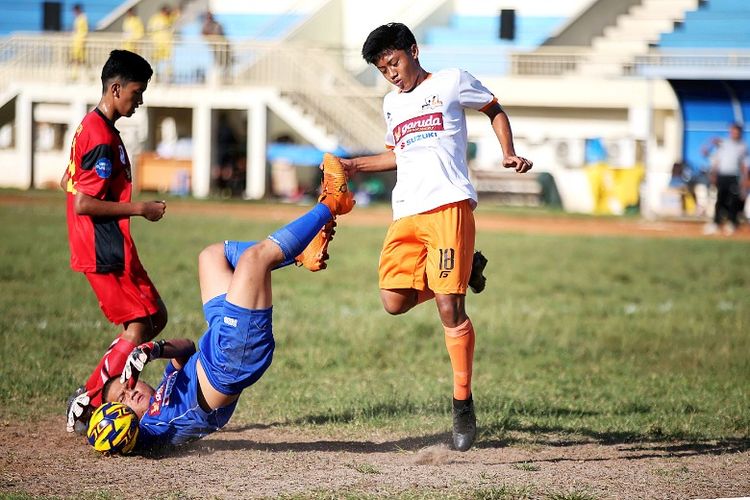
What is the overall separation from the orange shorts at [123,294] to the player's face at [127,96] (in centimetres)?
96

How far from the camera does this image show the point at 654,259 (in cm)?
1769

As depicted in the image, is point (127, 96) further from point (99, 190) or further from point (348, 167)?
point (348, 167)

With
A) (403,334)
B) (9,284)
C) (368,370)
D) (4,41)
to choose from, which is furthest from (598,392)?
(4,41)

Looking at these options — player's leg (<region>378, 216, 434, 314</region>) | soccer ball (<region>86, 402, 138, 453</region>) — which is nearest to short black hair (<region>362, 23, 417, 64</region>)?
player's leg (<region>378, 216, 434, 314</region>)

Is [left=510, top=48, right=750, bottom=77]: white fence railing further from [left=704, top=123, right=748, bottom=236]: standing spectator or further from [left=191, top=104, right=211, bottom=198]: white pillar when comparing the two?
[left=191, top=104, right=211, bottom=198]: white pillar

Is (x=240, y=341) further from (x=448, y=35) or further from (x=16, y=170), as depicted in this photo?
(x=448, y=35)

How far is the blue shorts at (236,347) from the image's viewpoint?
6.05 metres

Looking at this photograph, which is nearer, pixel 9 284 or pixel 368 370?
pixel 368 370

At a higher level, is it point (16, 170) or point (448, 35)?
point (448, 35)

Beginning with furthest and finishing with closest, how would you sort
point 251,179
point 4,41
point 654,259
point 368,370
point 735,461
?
point 4,41
point 251,179
point 654,259
point 368,370
point 735,461

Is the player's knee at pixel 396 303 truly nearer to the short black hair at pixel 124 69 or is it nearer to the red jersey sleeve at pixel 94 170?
the red jersey sleeve at pixel 94 170

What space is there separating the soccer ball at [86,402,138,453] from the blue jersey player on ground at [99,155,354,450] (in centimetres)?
10

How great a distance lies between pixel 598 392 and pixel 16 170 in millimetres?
26615

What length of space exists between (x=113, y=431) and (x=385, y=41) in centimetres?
269
